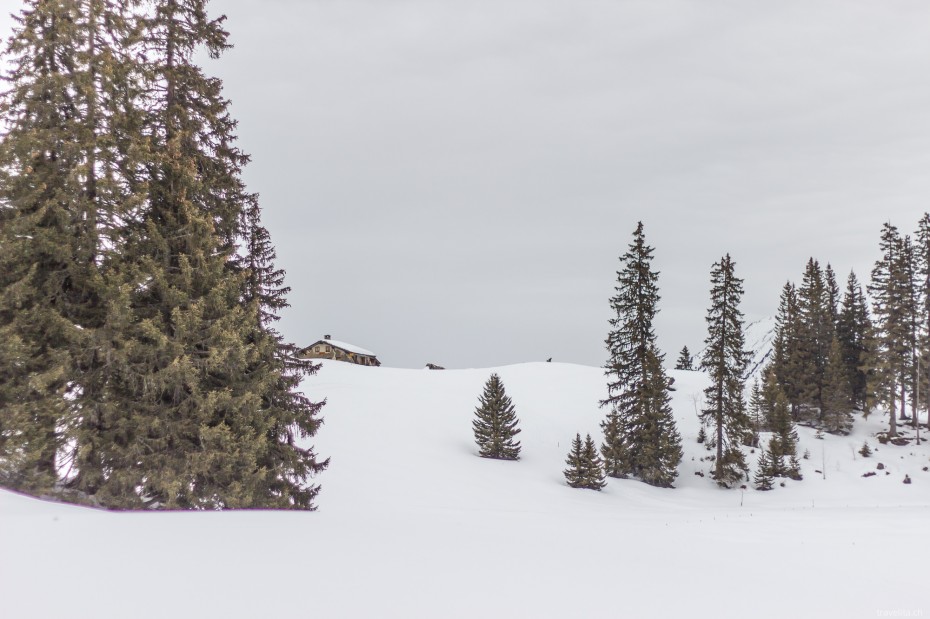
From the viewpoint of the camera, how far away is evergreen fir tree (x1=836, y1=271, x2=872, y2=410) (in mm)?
42062

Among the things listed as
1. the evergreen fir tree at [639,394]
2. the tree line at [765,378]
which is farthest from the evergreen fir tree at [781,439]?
the evergreen fir tree at [639,394]

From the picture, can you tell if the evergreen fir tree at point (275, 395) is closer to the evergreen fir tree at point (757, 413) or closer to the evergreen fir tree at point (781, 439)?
the evergreen fir tree at point (781, 439)

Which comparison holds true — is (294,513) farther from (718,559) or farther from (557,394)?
(557,394)

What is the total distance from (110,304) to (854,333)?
54.8 metres

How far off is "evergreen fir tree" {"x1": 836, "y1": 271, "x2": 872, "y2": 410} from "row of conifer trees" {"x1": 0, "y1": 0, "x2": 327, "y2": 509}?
161 feet

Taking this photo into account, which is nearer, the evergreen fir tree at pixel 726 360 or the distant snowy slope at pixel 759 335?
the evergreen fir tree at pixel 726 360

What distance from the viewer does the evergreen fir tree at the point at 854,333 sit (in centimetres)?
4206

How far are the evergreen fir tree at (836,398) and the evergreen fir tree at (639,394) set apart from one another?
15.2 m

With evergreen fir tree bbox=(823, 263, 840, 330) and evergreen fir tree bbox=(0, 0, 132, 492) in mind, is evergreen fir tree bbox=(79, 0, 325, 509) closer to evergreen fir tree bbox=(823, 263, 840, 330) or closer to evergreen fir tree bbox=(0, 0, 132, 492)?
evergreen fir tree bbox=(0, 0, 132, 492)

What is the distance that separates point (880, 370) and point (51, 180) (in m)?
46.9

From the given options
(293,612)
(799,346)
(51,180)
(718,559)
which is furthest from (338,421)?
(799,346)

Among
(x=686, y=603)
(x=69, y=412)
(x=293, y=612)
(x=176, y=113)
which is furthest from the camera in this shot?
(x=176, y=113)

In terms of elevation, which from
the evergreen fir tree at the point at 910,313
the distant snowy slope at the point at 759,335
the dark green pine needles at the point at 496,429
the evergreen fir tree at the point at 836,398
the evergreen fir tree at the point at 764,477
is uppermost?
the distant snowy slope at the point at 759,335

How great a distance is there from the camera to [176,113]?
12.0 metres
